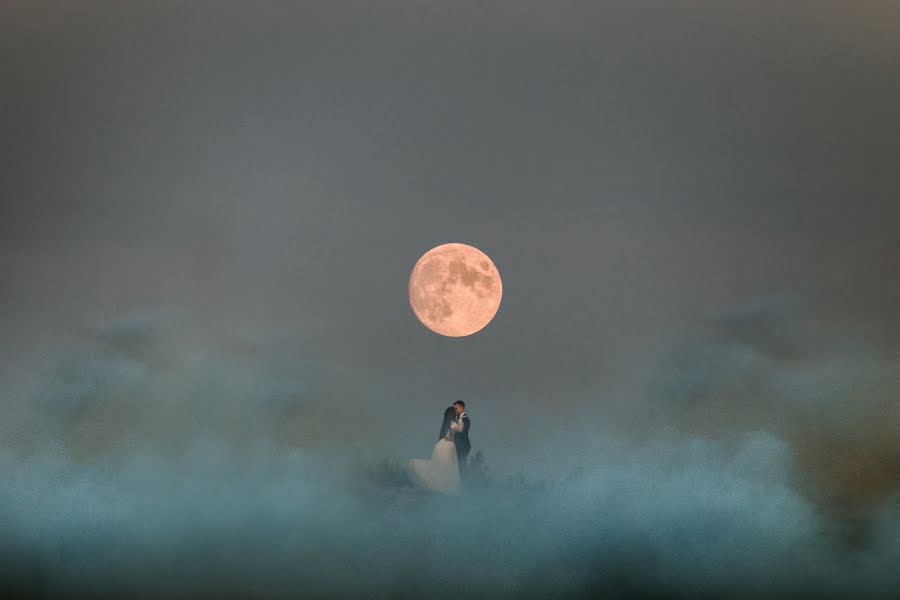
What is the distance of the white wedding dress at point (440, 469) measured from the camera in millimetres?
35438

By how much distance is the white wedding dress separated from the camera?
35.4 m

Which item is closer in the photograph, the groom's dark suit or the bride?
the bride

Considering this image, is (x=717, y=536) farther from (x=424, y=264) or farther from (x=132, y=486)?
(x=132, y=486)

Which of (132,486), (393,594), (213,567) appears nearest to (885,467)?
(393,594)

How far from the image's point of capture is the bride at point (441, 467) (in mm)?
35469

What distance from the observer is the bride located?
3547cm

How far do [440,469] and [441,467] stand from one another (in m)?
0.07

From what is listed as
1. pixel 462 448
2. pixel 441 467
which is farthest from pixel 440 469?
pixel 462 448

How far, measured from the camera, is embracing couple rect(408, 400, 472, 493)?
35500 millimetres

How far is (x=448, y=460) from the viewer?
35.7 meters

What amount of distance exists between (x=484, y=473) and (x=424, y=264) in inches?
360

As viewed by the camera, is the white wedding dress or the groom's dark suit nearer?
the white wedding dress

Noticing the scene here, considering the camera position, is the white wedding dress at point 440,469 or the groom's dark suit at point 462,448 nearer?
the white wedding dress at point 440,469

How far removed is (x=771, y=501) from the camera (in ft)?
133
